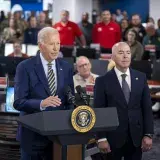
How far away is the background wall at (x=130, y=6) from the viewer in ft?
61.5

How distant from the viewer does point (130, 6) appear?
19500 millimetres

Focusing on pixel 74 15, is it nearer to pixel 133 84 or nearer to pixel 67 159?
pixel 133 84

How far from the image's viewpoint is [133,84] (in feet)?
11.3

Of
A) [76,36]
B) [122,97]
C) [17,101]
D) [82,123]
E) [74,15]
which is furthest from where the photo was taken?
[74,15]

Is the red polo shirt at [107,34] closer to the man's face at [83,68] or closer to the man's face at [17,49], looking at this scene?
the man's face at [17,49]

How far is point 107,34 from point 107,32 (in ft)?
0.14

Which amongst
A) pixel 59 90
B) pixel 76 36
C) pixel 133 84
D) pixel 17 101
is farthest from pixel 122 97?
pixel 76 36

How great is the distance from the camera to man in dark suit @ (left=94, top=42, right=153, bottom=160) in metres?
3.39

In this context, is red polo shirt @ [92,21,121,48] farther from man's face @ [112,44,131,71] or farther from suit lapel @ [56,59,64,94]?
suit lapel @ [56,59,64,94]

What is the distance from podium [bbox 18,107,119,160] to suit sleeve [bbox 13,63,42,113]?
27 cm

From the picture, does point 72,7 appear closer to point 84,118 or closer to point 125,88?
point 125,88

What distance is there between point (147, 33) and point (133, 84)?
25.9 ft

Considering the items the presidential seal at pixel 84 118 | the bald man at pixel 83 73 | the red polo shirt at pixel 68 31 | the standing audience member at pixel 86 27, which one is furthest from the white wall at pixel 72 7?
the presidential seal at pixel 84 118

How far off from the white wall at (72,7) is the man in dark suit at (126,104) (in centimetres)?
1148
